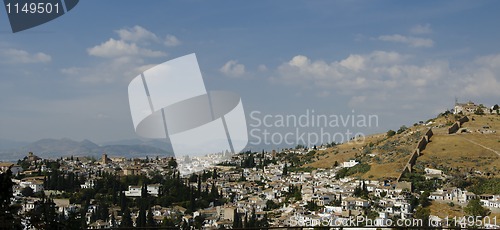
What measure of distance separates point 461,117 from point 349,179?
15123 mm

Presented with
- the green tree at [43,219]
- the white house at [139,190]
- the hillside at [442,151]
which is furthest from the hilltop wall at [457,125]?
the green tree at [43,219]

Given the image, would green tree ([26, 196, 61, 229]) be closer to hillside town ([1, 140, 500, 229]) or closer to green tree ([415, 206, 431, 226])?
hillside town ([1, 140, 500, 229])

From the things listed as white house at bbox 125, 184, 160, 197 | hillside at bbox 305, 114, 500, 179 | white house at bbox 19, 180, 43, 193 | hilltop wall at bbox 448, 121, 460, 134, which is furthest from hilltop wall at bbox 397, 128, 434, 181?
white house at bbox 19, 180, 43, 193

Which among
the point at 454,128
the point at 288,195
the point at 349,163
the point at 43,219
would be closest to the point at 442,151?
the point at 454,128

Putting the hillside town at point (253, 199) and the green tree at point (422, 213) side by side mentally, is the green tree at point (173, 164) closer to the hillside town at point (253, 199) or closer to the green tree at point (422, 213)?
the hillside town at point (253, 199)

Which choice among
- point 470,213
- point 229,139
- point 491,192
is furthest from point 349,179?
point 229,139

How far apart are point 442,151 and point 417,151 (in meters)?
1.82

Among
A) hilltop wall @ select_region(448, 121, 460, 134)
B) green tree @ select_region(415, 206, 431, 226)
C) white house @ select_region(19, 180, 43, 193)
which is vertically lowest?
green tree @ select_region(415, 206, 431, 226)

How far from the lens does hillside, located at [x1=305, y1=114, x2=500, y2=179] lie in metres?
33.0

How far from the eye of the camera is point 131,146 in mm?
88250

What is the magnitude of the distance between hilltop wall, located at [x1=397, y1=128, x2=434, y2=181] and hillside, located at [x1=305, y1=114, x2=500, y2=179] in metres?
0.30

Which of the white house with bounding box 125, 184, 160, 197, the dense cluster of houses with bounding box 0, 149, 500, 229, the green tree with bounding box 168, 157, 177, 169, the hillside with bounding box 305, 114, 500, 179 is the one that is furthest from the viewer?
the green tree with bounding box 168, 157, 177, 169

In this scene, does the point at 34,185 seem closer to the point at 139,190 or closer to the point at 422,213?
the point at 139,190

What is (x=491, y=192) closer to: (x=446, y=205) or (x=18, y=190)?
(x=446, y=205)
